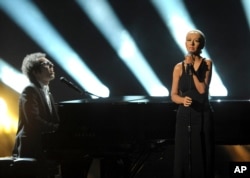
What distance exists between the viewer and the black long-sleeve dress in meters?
2.35

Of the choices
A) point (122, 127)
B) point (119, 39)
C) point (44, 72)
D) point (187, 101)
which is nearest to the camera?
point (187, 101)

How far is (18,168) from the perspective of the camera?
8.72 feet

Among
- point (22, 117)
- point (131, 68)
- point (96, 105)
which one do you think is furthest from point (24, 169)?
point (131, 68)

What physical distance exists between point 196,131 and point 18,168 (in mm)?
1140

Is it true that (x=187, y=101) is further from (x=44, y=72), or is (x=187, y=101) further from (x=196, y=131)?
(x=44, y=72)

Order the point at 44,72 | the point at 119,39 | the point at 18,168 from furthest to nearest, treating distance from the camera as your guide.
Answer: the point at 119,39 → the point at 44,72 → the point at 18,168

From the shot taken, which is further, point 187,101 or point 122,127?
point 122,127

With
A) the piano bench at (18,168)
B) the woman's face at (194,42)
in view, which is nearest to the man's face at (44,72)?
the piano bench at (18,168)

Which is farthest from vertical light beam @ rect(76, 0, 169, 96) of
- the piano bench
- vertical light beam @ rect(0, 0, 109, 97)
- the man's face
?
the piano bench

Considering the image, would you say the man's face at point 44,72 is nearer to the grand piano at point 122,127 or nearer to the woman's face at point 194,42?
the grand piano at point 122,127

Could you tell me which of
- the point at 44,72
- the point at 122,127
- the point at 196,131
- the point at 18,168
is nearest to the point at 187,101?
the point at 196,131

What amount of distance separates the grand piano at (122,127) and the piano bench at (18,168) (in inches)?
9.3

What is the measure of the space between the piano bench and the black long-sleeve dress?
955 millimetres

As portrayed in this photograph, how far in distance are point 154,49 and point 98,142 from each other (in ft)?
5.03
